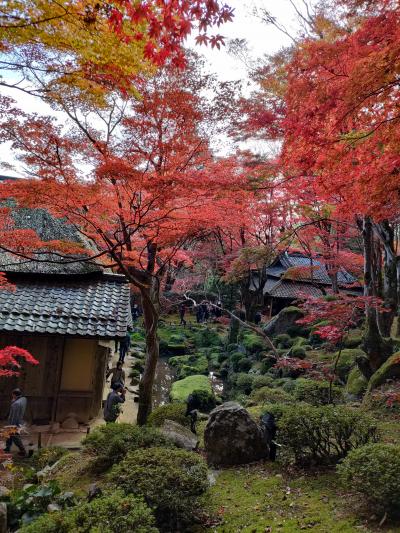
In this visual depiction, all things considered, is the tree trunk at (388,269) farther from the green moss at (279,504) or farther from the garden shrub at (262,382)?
the green moss at (279,504)

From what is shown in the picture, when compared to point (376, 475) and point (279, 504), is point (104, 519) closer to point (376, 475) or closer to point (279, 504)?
point (279, 504)

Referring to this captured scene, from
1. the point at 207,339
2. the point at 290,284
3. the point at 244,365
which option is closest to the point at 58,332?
the point at 244,365

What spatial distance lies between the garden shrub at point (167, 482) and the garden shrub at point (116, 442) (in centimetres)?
110

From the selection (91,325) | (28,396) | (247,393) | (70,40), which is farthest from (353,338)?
(70,40)

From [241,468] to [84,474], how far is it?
2.59 metres

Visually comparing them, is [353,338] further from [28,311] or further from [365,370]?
[28,311]

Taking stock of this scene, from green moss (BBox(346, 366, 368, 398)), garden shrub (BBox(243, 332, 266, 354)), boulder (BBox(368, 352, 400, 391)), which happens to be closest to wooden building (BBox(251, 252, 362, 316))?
garden shrub (BBox(243, 332, 266, 354))

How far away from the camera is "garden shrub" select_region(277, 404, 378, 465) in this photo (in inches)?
217

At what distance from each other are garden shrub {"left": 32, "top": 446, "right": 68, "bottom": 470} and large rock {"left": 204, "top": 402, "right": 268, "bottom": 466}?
341 centimetres

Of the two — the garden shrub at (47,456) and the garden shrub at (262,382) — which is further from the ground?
the garden shrub at (262,382)

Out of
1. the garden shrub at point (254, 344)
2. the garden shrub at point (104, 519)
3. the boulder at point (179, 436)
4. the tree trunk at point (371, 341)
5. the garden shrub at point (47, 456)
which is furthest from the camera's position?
the garden shrub at point (254, 344)

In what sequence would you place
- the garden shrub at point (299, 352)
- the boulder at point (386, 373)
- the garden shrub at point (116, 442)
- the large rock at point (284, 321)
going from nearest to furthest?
the garden shrub at point (116, 442), the boulder at point (386, 373), the garden shrub at point (299, 352), the large rock at point (284, 321)

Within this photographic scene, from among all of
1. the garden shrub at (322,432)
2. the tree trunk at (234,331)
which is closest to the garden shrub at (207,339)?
the tree trunk at (234,331)

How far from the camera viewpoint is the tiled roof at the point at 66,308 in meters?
9.49
